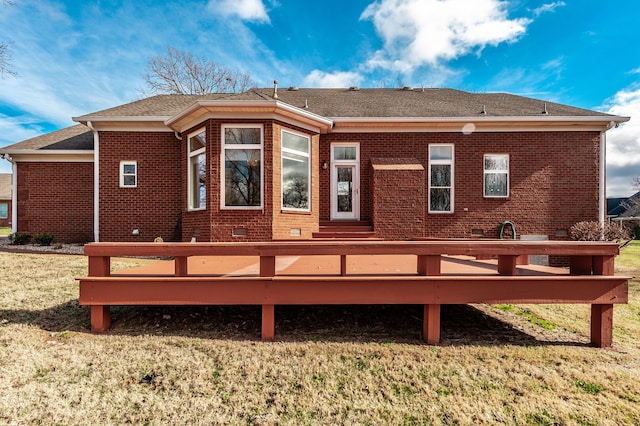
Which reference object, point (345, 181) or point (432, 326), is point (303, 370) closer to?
point (432, 326)

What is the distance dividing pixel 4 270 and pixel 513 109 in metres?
14.4

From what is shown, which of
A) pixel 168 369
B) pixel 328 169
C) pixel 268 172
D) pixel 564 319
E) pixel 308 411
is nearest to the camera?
pixel 308 411

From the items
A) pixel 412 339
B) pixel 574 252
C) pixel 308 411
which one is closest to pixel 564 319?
pixel 574 252

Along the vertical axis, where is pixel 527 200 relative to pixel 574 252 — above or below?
above

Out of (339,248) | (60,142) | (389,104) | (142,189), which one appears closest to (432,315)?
(339,248)

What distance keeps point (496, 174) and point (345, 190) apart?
16.0 ft

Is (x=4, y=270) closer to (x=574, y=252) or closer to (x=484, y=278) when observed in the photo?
(x=484, y=278)

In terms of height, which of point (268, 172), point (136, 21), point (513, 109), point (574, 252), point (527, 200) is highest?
point (136, 21)

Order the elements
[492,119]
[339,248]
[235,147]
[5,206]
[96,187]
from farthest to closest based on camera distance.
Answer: [5,206] < [96,187] < [492,119] < [235,147] < [339,248]

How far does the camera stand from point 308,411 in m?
2.40

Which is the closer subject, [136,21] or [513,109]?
[513,109]

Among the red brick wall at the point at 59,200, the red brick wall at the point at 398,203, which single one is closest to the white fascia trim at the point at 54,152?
the red brick wall at the point at 59,200

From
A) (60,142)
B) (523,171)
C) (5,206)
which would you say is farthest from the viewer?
(5,206)

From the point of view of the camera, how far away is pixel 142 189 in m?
10.0
